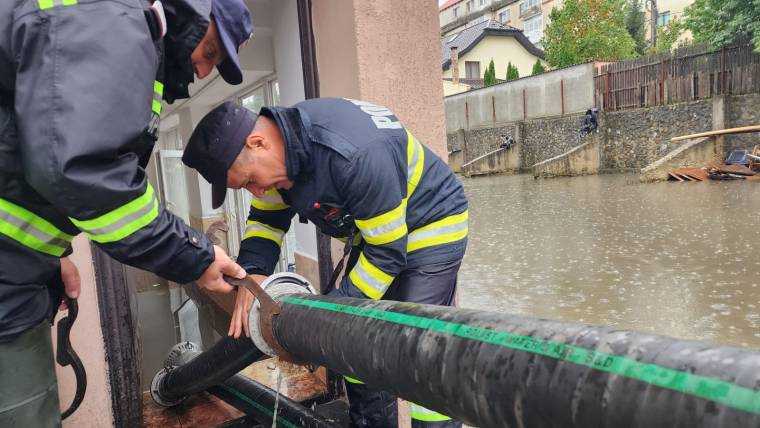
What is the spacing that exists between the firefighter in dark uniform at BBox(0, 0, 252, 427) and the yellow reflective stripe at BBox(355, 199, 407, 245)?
0.53m

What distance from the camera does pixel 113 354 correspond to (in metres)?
2.88

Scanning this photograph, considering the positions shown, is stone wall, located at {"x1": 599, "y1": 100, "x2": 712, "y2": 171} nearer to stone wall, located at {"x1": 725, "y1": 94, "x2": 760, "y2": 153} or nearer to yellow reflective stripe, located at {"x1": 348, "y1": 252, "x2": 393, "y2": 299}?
stone wall, located at {"x1": 725, "y1": 94, "x2": 760, "y2": 153}

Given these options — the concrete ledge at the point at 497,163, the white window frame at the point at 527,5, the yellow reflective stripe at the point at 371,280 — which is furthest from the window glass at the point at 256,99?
the white window frame at the point at 527,5

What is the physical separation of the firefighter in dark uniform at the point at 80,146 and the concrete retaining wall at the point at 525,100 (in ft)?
74.1

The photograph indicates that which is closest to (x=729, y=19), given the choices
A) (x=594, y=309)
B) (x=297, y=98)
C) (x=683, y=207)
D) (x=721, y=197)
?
(x=721, y=197)

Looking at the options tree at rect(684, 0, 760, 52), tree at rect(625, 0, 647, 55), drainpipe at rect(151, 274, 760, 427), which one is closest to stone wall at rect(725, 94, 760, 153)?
tree at rect(684, 0, 760, 52)

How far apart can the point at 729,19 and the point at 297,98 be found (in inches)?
748

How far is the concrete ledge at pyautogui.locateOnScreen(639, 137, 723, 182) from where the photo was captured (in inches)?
639

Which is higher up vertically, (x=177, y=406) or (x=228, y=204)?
(x=228, y=204)

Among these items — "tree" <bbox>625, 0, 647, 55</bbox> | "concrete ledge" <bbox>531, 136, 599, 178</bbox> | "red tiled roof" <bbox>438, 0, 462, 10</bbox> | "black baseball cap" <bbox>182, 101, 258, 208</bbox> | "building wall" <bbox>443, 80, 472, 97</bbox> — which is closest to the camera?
"black baseball cap" <bbox>182, 101, 258, 208</bbox>

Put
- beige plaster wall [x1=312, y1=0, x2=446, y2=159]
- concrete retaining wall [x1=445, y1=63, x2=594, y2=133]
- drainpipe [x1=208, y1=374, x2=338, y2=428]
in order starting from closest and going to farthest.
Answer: drainpipe [x1=208, y1=374, x2=338, y2=428] → beige plaster wall [x1=312, y1=0, x2=446, y2=159] → concrete retaining wall [x1=445, y1=63, x2=594, y2=133]

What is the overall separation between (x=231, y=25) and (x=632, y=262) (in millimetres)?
7117

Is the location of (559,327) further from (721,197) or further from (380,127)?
(721,197)

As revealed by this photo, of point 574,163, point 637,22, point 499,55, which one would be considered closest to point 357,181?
point 574,163
